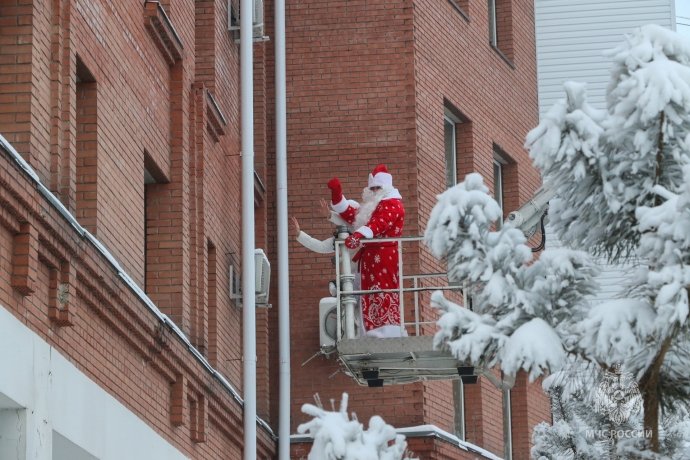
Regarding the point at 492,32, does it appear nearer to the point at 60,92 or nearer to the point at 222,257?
the point at 222,257

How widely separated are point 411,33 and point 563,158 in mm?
14880

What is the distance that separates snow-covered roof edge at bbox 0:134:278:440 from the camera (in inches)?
454

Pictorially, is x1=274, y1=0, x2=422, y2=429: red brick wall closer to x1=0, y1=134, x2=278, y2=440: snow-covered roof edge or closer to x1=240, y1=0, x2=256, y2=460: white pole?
x1=0, y1=134, x2=278, y2=440: snow-covered roof edge

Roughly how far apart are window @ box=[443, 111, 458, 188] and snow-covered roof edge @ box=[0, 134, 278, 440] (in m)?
6.38

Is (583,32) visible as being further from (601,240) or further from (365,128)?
(601,240)

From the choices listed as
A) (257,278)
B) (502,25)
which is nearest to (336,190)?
(257,278)

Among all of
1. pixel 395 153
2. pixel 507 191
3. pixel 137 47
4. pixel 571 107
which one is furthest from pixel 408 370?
pixel 571 107

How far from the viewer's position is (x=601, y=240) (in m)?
8.36

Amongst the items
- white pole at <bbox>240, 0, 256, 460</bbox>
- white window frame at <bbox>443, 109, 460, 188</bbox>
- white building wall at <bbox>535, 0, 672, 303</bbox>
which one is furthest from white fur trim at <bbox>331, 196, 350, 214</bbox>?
white building wall at <bbox>535, 0, 672, 303</bbox>

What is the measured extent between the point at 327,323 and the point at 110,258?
7.92 meters

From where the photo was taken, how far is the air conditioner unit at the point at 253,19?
2041 cm

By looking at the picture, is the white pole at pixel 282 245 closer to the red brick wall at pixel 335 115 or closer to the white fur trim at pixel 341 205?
the red brick wall at pixel 335 115

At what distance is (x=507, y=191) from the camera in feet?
88.0

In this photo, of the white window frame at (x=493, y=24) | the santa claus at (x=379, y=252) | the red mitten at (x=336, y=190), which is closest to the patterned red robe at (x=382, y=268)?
the santa claus at (x=379, y=252)
